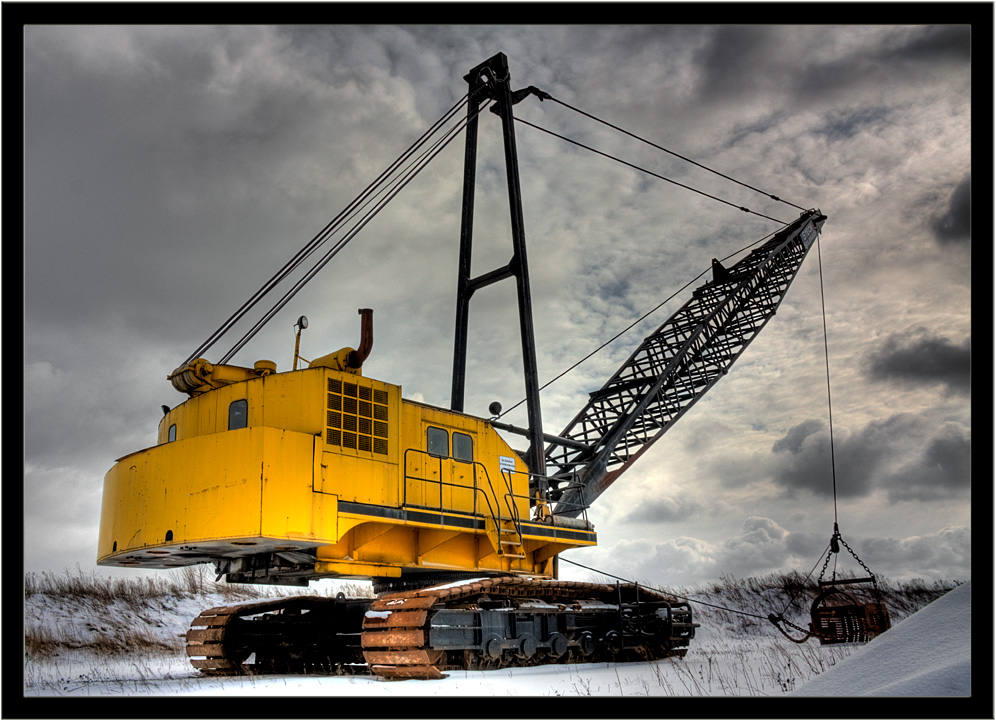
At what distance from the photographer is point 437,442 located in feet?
40.1

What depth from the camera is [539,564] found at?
13.6 metres

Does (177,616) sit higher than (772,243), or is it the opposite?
(772,243)

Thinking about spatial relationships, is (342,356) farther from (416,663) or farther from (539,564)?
(539,564)

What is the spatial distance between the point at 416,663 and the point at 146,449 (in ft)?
13.8

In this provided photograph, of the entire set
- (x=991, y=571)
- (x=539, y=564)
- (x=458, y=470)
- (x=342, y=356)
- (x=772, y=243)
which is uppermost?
(x=772, y=243)

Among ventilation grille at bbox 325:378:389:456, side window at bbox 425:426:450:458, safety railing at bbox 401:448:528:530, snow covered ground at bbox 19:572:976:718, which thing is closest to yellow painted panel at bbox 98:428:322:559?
ventilation grille at bbox 325:378:389:456

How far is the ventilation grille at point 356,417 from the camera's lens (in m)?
10.6

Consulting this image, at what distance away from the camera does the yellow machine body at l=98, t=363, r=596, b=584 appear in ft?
31.9

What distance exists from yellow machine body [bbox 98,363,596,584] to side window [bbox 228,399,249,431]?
0.07 ft

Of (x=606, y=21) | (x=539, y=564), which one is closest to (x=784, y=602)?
(x=539, y=564)

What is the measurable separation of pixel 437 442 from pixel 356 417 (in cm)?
Answer: 167

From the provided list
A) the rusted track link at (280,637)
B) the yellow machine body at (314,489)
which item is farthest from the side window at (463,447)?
the rusted track link at (280,637)

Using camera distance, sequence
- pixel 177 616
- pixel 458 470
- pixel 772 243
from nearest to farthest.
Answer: pixel 458 470, pixel 177 616, pixel 772 243

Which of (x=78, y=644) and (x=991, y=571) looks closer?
(x=991, y=571)
